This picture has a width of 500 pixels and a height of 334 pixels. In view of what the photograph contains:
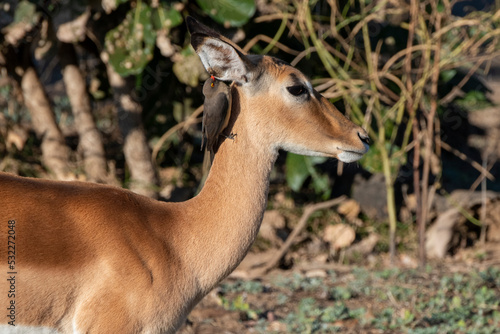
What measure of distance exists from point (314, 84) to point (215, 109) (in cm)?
365

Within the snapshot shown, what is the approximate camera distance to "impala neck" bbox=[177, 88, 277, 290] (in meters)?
3.12

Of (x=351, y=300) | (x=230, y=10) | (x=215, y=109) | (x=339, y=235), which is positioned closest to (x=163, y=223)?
(x=215, y=109)

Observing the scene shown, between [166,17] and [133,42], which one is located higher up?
[166,17]

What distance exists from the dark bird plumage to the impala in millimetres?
47

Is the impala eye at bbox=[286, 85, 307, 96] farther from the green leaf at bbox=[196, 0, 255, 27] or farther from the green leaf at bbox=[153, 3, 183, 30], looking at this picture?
the green leaf at bbox=[153, 3, 183, 30]

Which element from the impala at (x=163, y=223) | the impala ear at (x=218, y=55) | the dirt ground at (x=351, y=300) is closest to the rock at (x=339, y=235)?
the dirt ground at (x=351, y=300)

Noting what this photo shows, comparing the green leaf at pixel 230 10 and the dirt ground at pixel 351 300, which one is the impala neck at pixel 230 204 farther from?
the green leaf at pixel 230 10

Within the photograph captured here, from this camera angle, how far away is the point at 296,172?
6797mm

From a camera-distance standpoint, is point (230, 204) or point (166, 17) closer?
point (230, 204)

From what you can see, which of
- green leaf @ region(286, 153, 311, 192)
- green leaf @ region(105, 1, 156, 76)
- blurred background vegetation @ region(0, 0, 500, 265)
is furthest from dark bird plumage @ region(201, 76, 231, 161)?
green leaf @ region(286, 153, 311, 192)

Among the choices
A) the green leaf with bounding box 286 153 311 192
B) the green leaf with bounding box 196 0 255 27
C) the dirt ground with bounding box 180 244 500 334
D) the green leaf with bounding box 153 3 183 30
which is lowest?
the green leaf with bounding box 286 153 311 192

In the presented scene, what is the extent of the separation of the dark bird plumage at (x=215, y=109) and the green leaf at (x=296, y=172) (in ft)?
11.7

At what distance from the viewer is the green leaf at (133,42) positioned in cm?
623

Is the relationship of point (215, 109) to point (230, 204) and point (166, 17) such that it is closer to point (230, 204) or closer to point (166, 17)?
point (230, 204)
